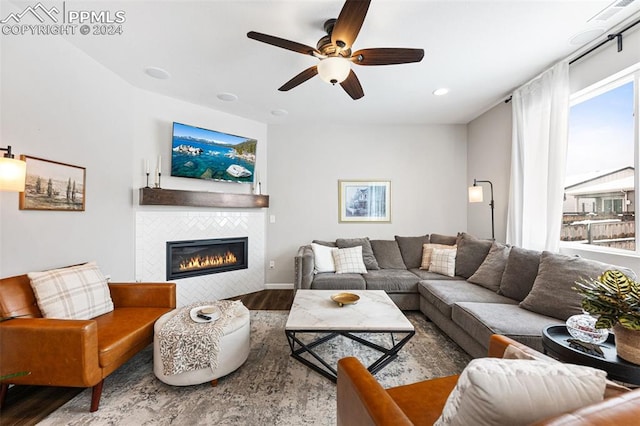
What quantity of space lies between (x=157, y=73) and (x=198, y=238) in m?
2.02

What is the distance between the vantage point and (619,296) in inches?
45.2

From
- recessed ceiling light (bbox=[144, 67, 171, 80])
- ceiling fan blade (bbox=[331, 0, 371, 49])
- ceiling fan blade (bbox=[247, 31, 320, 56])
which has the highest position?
recessed ceiling light (bbox=[144, 67, 171, 80])

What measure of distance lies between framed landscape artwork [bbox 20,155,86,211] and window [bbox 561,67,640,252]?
471cm

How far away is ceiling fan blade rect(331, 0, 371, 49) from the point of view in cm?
142

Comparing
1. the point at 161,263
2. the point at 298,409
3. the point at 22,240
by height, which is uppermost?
the point at 22,240

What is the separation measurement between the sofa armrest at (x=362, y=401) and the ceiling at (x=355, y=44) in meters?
2.24

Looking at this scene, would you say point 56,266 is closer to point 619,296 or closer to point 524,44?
point 619,296

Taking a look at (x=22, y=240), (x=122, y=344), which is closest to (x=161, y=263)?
(x=22, y=240)

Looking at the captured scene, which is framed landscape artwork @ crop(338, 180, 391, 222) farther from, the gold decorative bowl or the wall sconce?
the wall sconce

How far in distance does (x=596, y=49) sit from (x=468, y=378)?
3.13 m

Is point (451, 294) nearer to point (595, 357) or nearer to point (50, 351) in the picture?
point (595, 357)

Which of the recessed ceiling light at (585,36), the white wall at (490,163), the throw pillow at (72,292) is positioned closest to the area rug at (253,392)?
the throw pillow at (72,292)

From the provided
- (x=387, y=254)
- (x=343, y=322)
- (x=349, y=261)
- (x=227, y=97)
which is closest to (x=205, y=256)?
(x=349, y=261)

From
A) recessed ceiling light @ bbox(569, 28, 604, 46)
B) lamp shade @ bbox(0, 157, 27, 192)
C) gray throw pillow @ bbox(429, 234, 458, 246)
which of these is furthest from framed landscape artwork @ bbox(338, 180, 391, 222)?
lamp shade @ bbox(0, 157, 27, 192)
